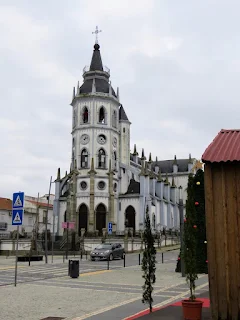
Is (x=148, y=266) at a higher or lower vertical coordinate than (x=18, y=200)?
lower

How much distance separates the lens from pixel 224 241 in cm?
796

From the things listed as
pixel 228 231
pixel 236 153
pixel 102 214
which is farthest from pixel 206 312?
pixel 102 214

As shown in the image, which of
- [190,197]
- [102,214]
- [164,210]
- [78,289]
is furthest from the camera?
[164,210]

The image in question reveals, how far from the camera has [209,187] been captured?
8219 mm

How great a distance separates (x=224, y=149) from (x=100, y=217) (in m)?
51.6

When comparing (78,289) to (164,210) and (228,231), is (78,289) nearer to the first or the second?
(228,231)

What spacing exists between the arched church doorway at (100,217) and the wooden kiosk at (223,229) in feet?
168

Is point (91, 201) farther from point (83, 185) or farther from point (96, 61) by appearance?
point (96, 61)

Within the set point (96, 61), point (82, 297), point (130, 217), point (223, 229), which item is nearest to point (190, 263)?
point (223, 229)

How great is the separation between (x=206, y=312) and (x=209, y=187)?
129 inches

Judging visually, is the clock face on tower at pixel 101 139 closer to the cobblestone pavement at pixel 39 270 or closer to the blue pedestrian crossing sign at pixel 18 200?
the cobblestone pavement at pixel 39 270

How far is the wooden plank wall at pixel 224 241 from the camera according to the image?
787 centimetres

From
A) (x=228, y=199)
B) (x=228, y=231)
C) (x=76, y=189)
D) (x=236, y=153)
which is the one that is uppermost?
(x=76, y=189)

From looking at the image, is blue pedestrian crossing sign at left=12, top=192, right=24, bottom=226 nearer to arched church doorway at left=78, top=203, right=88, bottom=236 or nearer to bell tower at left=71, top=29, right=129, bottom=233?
bell tower at left=71, top=29, right=129, bottom=233
